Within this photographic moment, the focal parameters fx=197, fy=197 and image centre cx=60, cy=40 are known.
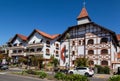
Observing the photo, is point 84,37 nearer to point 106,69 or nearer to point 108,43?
point 108,43

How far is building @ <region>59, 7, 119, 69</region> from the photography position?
46.6 m

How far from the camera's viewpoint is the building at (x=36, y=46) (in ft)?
208

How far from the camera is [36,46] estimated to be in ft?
212

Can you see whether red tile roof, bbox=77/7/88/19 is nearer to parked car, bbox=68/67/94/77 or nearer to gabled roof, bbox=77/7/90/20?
gabled roof, bbox=77/7/90/20

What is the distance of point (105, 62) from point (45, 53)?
72.5 feet

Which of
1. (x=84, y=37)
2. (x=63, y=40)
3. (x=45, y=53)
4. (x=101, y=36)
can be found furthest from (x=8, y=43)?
(x=101, y=36)

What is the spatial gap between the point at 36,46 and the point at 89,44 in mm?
21293

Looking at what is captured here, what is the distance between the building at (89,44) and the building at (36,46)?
9.48 metres

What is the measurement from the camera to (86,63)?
46.2 m

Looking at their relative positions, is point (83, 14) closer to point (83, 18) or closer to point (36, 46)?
point (83, 18)

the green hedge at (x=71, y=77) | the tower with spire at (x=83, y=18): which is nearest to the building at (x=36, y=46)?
the tower with spire at (x=83, y=18)

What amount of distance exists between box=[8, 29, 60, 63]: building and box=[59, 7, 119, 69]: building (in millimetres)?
9477

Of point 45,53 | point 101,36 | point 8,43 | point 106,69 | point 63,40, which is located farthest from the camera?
point 8,43

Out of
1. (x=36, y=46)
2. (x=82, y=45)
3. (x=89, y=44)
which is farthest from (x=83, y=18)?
(x=36, y=46)
